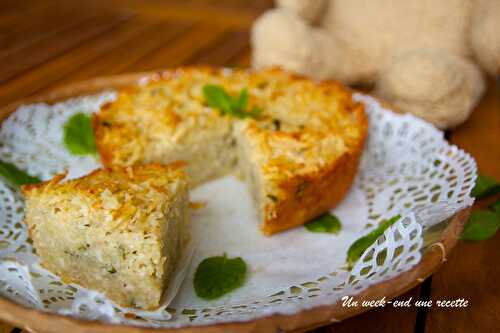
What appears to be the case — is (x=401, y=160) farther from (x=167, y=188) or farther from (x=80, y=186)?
(x=80, y=186)

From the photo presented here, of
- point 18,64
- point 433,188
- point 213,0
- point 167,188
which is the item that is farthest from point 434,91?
point 213,0

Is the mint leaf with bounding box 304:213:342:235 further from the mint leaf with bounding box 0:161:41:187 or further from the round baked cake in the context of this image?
the mint leaf with bounding box 0:161:41:187

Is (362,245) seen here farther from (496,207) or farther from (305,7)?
(305,7)

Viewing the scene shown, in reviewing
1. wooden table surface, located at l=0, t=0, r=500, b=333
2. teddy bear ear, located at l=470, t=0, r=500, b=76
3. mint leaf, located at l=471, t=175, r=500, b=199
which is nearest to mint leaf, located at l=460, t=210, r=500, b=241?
wooden table surface, located at l=0, t=0, r=500, b=333

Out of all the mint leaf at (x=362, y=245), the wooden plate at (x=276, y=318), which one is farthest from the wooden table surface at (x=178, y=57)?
the wooden plate at (x=276, y=318)

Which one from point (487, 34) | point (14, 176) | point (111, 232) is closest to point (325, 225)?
point (111, 232)

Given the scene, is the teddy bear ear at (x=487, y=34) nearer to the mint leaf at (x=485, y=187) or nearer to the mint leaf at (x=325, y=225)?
the mint leaf at (x=485, y=187)

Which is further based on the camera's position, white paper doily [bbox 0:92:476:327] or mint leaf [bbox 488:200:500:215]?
mint leaf [bbox 488:200:500:215]
